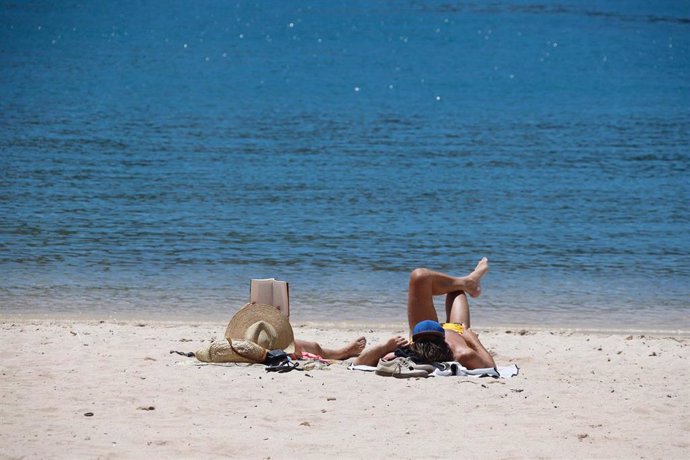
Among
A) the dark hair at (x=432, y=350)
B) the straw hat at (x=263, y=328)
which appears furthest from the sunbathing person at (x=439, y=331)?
the straw hat at (x=263, y=328)

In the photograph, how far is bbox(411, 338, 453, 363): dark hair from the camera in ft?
29.5

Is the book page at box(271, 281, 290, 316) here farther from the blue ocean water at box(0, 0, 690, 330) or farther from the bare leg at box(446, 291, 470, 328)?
the blue ocean water at box(0, 0, 690, 330)

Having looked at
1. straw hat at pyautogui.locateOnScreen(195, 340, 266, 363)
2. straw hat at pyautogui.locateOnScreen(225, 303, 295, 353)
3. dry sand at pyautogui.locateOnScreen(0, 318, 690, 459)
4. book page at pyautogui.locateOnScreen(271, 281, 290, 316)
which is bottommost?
dry sand at pyautogui.locateOnScreen(0, 318, 690, 459)

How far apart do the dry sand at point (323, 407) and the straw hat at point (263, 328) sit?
464 mm

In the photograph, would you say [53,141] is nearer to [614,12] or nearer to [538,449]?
[538,449]

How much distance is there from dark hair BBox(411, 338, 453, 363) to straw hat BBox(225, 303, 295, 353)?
121cm

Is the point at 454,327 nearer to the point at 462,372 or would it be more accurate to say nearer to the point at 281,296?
the point at 462,372

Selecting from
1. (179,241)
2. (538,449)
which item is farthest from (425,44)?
(538,449)

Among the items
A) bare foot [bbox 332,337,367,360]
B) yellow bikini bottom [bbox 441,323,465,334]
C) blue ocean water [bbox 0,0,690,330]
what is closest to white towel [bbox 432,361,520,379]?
yellow bikini bottom [bbox 441,323,465,334]

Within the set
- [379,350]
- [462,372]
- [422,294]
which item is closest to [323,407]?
[379,350]

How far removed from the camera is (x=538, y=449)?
7055 mm

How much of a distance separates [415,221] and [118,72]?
32.6 meters

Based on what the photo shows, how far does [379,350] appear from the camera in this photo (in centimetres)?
920

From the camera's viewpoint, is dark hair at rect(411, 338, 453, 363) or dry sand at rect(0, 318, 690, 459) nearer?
dry sand at rect(0, 318, 690, 459)
